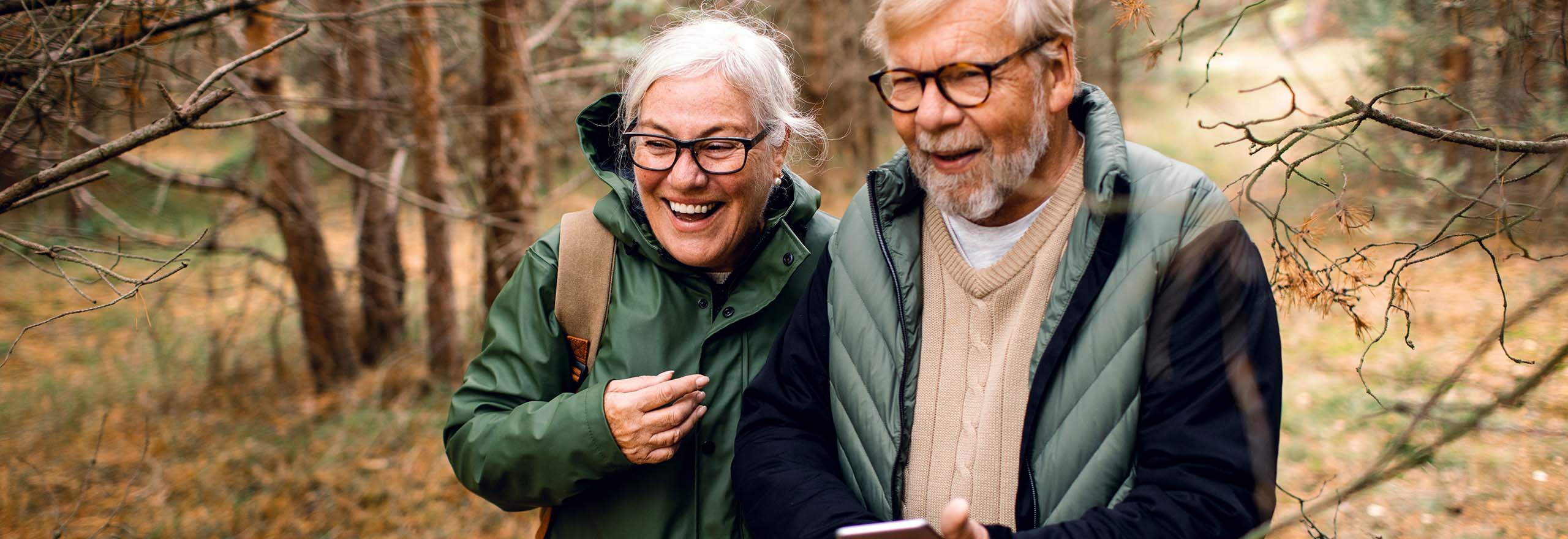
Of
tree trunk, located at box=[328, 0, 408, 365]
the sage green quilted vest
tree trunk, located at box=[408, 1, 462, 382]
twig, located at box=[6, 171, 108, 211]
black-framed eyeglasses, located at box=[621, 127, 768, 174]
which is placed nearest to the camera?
the sage green quilted vest

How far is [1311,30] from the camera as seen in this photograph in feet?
74.4

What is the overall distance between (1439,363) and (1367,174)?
9.30 ft

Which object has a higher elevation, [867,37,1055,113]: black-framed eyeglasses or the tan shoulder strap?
[867,37,1055,113]: black-framed eyeglasses

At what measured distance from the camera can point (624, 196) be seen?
218 cm

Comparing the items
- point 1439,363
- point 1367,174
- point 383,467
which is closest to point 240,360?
point 383,467

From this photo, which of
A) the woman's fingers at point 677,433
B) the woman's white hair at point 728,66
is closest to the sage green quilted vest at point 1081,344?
the woman's fingers at point 677,433

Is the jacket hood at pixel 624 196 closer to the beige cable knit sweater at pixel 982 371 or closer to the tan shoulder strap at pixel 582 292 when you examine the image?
the tan shoulder strap at pixel 582 292

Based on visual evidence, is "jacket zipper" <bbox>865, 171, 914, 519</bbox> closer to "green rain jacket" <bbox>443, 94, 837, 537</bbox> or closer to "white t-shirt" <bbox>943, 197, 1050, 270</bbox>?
"white t-shirt" <bbox>943, 197, 1050, 270</bbox>

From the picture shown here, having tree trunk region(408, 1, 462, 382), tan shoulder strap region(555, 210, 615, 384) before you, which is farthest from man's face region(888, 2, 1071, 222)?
tree trunk region(408, 1, 462, 382)

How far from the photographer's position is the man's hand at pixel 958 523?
1.46 m

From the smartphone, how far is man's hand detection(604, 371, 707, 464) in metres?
0.69

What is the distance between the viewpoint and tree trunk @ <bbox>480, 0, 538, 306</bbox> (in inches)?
214

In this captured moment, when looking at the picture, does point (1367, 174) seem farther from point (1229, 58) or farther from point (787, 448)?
point (1229, 58)

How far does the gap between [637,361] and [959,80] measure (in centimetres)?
96
